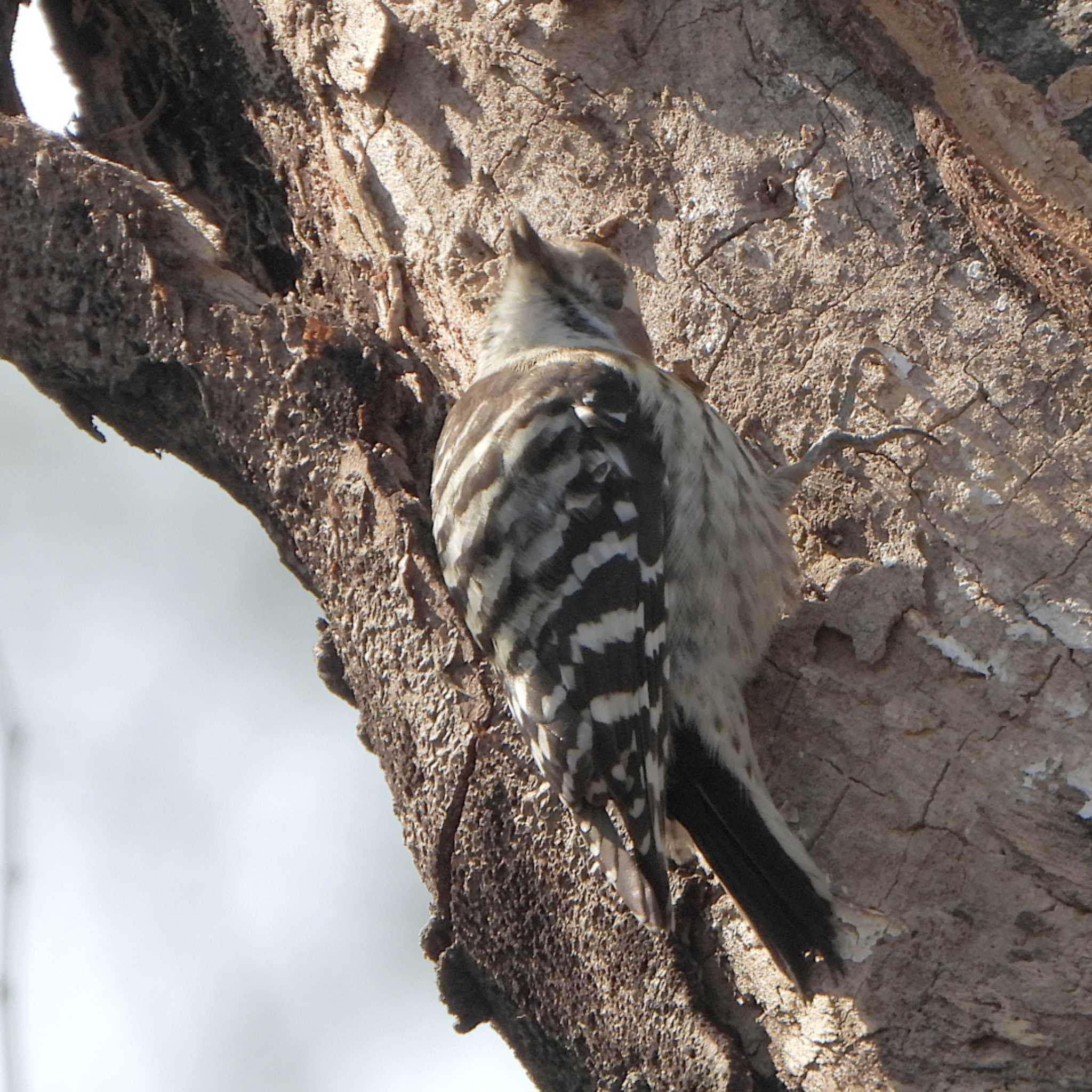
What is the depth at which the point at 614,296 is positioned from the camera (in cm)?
256

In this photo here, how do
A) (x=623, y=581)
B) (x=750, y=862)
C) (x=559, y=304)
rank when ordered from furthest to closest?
(x=559, y=304) < (x=623, y=581) < (x=750, y=862)

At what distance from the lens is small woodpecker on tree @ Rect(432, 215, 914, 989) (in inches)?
80.7

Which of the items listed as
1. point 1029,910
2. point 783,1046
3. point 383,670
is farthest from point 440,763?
point 1029,910

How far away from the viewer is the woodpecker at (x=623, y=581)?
2.05 metres

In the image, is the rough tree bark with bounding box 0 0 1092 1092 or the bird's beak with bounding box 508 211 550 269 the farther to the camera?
the bird's beak with bounding box 508 211 550 269

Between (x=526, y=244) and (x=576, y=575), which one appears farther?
(x=526, y=244)

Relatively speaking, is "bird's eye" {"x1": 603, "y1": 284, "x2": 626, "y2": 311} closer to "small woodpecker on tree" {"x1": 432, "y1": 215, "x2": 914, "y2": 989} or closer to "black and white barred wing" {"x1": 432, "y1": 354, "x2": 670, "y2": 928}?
"small woodpecker on tree" {"x1": 432, "y1": 215, "x2": 914, "y2": 989}

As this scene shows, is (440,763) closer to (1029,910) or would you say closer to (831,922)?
(831,922)

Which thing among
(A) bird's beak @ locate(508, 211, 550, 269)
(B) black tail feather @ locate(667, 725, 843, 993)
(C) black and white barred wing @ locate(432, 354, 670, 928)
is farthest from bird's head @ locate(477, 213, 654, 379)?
(B) black tail feather @ locate(667, 725, 843, 993)

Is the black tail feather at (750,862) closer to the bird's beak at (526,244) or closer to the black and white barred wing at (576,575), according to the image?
the black and white barred wing at (576,575)

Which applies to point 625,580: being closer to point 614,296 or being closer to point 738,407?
point 738,407

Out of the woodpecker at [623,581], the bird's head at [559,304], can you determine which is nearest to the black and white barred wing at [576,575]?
the woodpecker at [623,581]

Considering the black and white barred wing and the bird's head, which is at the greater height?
the bird's head

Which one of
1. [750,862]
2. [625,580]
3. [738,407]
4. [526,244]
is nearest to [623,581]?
[625,580]
